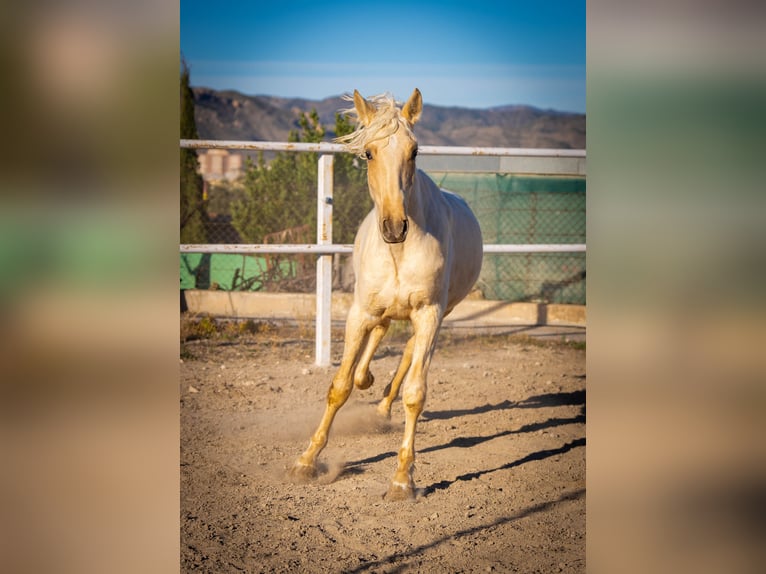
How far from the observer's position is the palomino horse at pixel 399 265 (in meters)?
3.19

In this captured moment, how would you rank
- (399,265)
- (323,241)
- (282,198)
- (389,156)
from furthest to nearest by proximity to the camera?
1. (282,198)
2. (323,241)
3. (399,265)
4. (389,156)

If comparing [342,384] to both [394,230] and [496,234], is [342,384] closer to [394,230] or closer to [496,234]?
[394,230]

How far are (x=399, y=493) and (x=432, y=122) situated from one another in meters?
50.7

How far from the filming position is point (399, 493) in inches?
133

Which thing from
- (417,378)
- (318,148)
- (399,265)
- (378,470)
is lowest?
(378,470)

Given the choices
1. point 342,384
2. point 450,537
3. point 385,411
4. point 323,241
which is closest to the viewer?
point 450,537

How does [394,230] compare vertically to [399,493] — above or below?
above

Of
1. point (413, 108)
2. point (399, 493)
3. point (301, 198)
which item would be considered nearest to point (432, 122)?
point (301, 198)

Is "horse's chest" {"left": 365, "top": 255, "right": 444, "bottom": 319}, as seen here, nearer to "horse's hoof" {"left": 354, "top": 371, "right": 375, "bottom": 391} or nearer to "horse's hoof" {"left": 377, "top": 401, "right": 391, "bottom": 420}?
"horse's hoof" {"left": 354, "top": 371, "right": 375, "bottom": 391}

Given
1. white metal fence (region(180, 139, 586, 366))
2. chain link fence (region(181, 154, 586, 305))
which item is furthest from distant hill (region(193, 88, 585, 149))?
white metal fence (region(180, 139, 586, 366))

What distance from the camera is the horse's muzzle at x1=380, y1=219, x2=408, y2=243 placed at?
3.01 meters

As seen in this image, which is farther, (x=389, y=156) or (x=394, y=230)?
(x=389, y=156)
